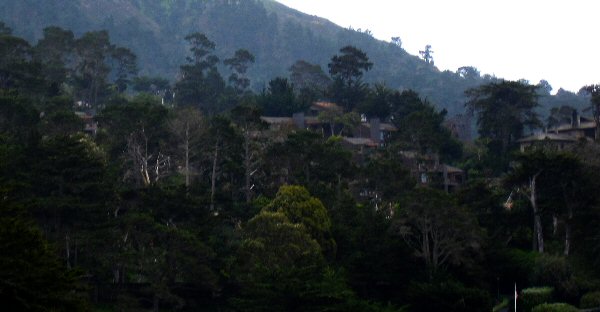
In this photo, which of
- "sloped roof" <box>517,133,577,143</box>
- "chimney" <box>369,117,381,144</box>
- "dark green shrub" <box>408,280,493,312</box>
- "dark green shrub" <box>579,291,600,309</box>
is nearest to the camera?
"dark green shrub" <box>408,280,493,312</box>

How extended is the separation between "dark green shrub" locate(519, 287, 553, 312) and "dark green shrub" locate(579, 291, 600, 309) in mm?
1521

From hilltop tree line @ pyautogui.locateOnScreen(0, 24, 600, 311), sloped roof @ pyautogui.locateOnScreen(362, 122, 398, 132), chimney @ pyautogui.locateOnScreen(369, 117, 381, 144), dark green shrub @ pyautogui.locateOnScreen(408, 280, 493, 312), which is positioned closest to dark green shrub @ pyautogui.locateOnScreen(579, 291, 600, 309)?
hilltop tree line @ pyautogui.locateOnScreen(0, 24, 600, 311)

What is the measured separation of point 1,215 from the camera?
24.0m

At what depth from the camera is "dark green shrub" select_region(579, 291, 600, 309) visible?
137ft

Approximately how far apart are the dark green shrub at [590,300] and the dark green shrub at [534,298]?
152 cm

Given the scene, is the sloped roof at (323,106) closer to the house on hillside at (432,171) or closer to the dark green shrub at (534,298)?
the house on hillside at (432,171)

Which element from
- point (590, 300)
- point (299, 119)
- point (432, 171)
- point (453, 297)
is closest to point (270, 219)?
point (453, 297)

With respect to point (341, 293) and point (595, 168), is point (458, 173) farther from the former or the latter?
point (341, 293)

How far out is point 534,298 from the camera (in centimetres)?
4294

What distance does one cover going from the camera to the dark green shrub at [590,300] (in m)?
41.8

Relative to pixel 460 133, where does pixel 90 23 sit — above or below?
above

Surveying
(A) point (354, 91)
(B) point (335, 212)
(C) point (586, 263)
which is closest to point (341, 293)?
(B) point (335, 212)

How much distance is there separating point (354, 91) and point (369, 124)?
397 inches

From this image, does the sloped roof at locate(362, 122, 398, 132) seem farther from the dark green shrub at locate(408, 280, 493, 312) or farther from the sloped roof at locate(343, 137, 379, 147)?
the dark green shrub at locate(408, 280, 493, 312)
